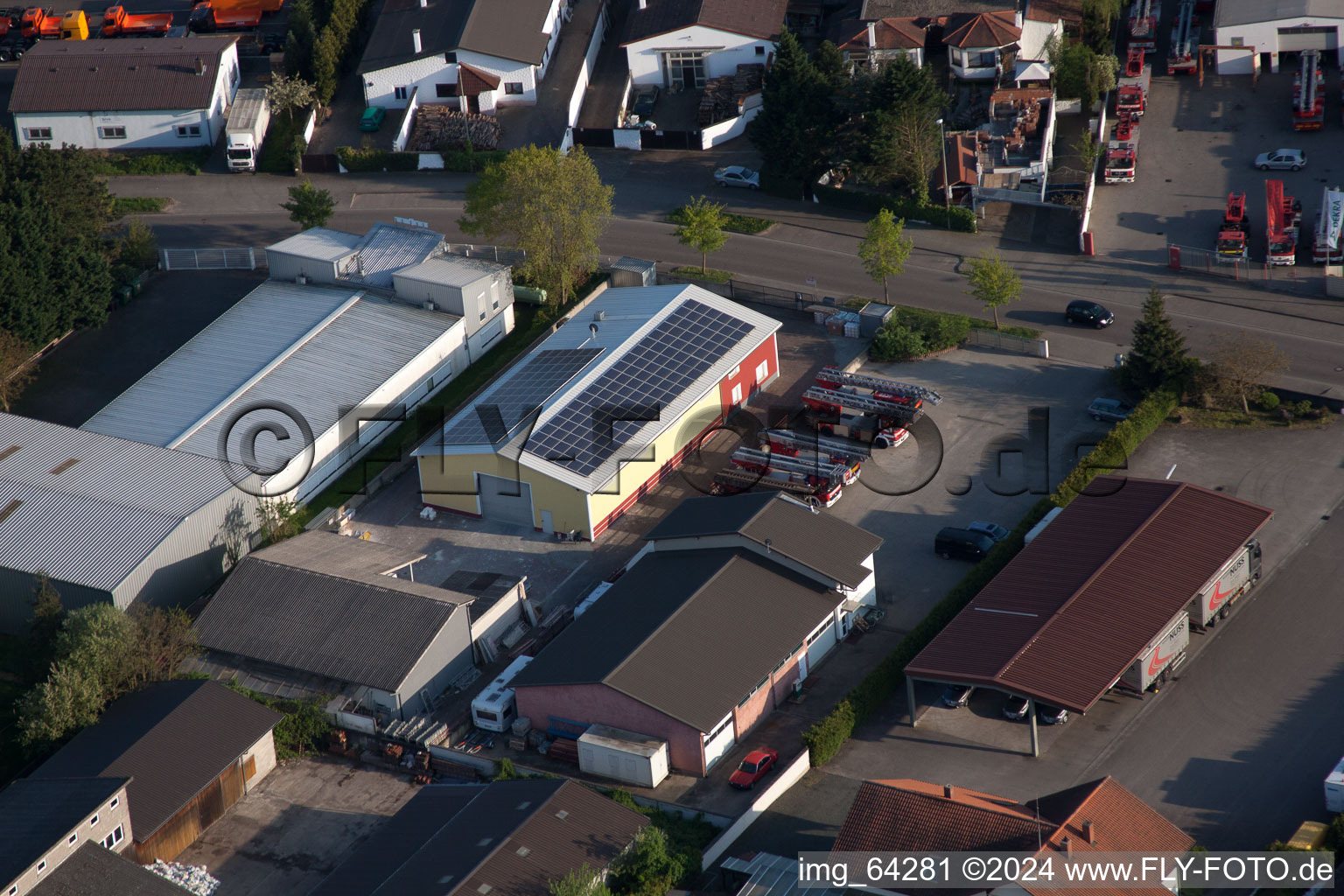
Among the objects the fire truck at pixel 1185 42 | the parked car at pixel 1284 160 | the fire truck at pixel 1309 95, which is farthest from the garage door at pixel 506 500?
the fire truck at pixel 1185 42

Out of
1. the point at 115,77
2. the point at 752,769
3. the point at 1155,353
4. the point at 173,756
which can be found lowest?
the point at 752,769

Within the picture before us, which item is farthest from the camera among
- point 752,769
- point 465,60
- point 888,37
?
point 465,60

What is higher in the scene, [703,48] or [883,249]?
[703,48]

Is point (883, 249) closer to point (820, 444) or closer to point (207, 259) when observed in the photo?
point (820, 444)

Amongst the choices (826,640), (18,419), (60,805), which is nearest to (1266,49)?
(826,640)

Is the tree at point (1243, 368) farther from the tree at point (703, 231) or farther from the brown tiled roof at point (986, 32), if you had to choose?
the brown tiled roof at point (986, 32)

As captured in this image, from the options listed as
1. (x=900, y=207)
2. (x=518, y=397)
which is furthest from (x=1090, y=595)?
(x=900, y=207)

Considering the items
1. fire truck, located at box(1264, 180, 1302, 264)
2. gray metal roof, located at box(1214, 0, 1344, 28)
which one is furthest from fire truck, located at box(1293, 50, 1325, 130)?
fire truck, located at box(1264, 180, 1302, 264)

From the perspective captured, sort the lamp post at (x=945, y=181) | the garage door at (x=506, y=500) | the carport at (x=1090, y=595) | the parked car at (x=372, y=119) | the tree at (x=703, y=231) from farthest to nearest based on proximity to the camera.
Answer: the parked car at (x=372, y=119), the lamp post at (x=945, y=181), the tree at (x=703, y=231), the garage door at (x=506, y=500), the carport at (x=1090, y=595)
